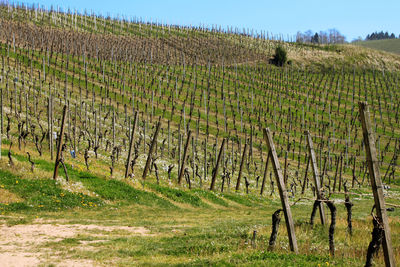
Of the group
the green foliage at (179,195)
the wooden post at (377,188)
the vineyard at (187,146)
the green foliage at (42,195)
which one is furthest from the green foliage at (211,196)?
the wooden post at (377,188)

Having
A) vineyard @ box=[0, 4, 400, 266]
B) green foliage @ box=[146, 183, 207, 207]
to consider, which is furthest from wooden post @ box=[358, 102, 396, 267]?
green foliage @ box=[146, 183, 207, 207]

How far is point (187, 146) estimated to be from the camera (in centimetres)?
3120

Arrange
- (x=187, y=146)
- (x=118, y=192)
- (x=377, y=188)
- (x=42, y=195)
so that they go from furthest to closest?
(x=187, y=146)
(x=118, y=192)
(x=42, y=195)
(x=377, y=188)

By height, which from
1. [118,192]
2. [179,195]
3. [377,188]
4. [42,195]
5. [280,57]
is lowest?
Answer: [179,195]

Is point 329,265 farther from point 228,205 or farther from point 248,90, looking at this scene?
point 248,90

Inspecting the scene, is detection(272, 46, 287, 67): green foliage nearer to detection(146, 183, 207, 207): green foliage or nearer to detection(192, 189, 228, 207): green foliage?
detection(192, 189, 228, 207): green foliage

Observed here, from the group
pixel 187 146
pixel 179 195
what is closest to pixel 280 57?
pixel 187 146

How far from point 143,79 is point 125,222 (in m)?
68.4

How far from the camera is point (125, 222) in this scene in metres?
18.7

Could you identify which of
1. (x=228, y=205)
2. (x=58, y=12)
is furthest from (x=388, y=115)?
(x=58, y=12)

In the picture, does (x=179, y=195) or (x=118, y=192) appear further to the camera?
(x=179, y=195)

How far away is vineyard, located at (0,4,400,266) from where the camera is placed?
43.2 feet

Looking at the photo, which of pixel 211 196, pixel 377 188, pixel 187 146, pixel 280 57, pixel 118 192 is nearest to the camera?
pixel 377 188

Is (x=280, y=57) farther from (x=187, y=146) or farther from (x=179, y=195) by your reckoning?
(x=179, y=195)
